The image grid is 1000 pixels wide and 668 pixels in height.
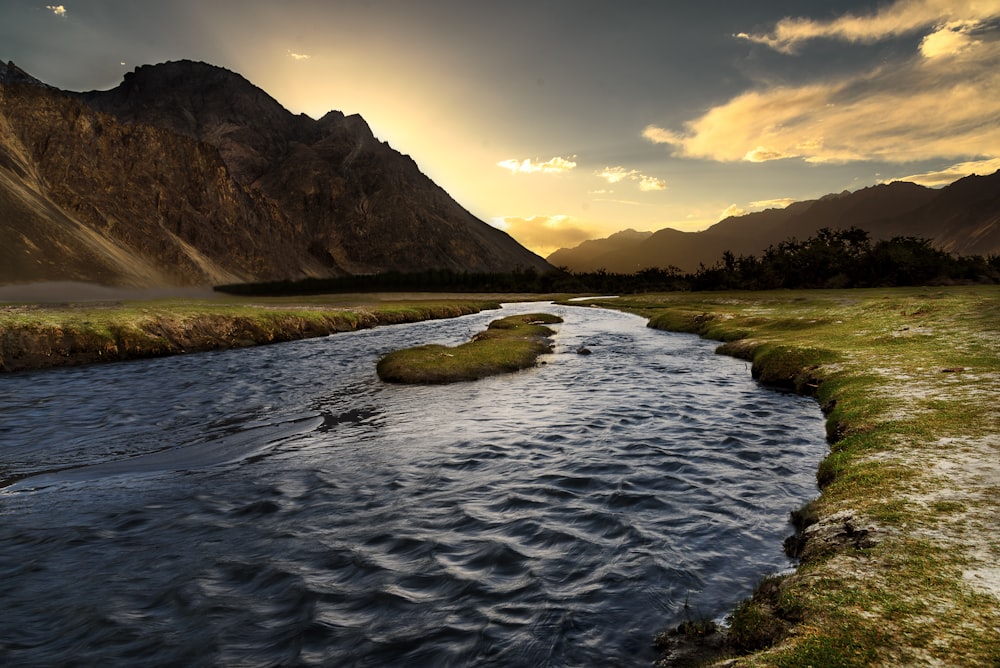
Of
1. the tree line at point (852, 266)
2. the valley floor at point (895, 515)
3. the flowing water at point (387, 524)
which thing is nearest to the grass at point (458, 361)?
the flowing water at point (387, 524)

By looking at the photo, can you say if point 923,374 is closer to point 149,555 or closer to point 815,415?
point 815,415

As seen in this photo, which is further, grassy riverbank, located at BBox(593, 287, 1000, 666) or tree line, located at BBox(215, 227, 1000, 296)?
tree line, located at BBox(215, 227, 1000, 296)

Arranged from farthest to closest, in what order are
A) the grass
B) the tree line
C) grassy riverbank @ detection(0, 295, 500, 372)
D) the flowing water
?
the tree line → grassy riverbank @ detection(0, 295, 500, 372) → the grass → the flowing water

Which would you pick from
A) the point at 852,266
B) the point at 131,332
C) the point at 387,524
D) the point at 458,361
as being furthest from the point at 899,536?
the point at 852,266

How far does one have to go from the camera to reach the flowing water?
750 centimetres

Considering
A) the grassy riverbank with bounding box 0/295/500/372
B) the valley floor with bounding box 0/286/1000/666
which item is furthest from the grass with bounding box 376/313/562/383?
the grassy riverbank with bounding box 0/295/500/372

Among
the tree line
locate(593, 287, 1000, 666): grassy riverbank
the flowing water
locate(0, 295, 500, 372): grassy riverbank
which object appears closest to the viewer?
locate(593, 287, 1000, 666): grassy riverbank

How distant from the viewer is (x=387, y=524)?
11.1m

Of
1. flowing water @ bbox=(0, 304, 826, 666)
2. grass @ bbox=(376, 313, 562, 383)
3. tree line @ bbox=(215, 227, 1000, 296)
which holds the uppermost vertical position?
tree line @ bbox=(215, 227, 1000, 296)

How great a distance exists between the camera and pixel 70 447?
17.1m

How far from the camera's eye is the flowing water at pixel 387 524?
7.50 meters

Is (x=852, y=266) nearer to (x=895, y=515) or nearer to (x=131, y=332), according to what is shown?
(x=895, y=515)

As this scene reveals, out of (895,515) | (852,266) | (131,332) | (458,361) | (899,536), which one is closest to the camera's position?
(899,536)

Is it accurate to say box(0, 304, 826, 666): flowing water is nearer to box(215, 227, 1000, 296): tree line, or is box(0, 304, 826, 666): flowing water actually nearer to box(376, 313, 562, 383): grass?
box(376, 313, 562, 383): grass
